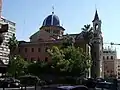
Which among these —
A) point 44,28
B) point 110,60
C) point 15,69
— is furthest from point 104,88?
point 110,60

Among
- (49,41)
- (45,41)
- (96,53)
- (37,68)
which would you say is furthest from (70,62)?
(96,53)

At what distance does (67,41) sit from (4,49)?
1296 inches

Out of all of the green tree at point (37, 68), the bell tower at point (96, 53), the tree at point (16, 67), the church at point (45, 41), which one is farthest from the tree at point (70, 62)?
the bell tower at point (96, 53)

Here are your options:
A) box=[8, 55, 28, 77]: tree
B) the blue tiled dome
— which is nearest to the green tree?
box=[8, 55, 28, 77]: tree

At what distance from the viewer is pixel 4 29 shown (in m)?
24.7

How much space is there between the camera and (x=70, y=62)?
57094 mm

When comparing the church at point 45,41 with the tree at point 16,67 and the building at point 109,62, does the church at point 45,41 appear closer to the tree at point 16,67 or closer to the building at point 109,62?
the tree at point 16,67

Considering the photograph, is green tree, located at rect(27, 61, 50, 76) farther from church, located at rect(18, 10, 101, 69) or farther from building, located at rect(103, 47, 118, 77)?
building, located at rect(103, 47, 118, 77)

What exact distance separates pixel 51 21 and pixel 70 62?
3555 centimetres

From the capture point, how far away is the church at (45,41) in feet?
260

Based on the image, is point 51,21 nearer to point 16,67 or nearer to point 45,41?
point 45,41

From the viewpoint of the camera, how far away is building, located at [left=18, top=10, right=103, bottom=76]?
79.5m

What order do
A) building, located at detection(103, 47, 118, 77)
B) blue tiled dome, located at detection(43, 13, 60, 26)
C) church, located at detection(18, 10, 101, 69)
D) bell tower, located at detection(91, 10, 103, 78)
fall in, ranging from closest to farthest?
church, located at detection(18, 10, 101, 69)
bell tower, located at detection(91, 10, 103, 78)
blue tiled dome, located at detection(43, 13, 60, 26)
building, located at detection(103, 47, 118, 77)

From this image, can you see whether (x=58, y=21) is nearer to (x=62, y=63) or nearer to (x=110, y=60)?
(x=62, y=63)
